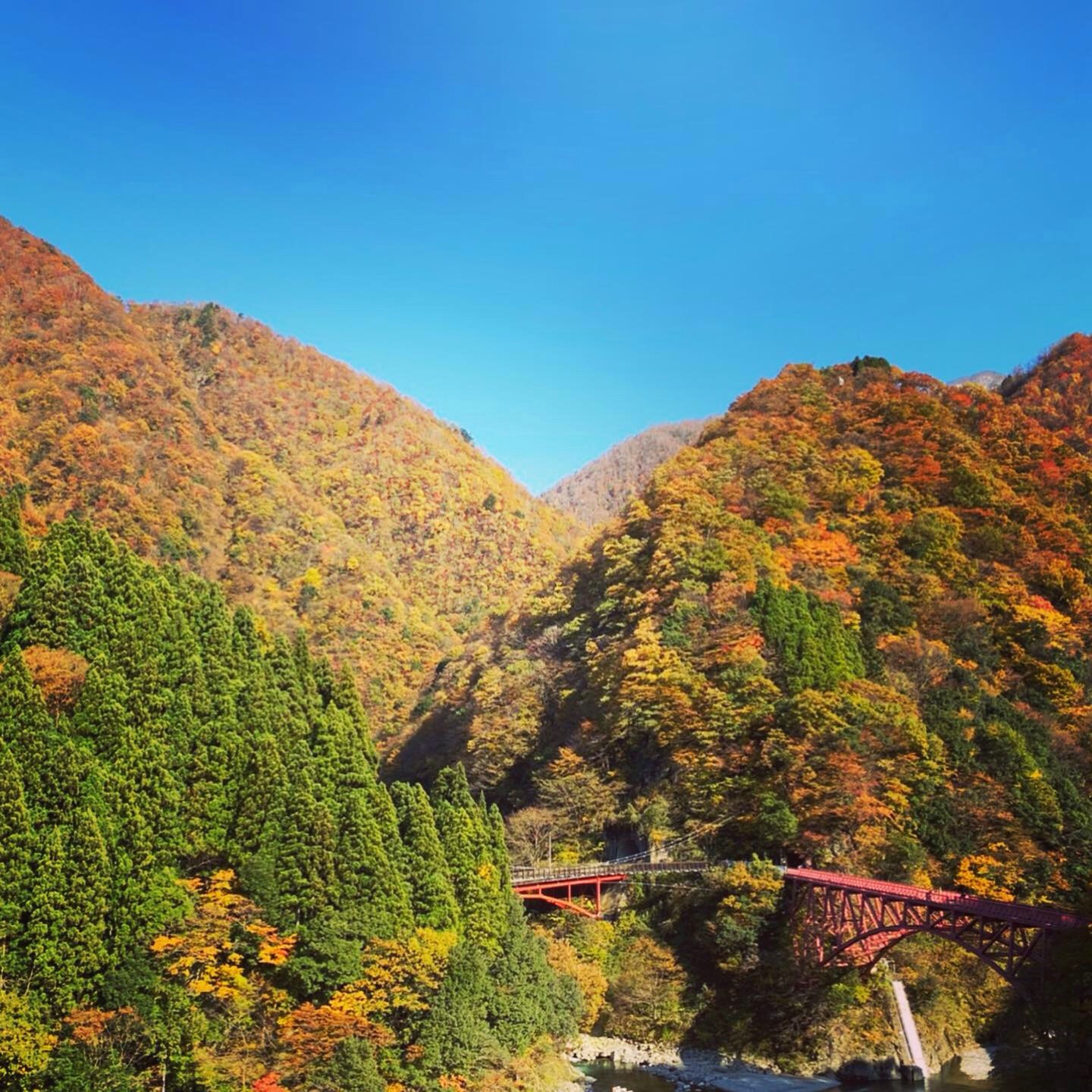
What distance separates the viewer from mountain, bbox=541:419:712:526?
164m

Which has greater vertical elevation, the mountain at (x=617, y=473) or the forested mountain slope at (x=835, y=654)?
the mountain at (x=617, y=473)

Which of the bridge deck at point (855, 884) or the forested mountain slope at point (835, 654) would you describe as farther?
the forested mountain slope at point (835, 654)

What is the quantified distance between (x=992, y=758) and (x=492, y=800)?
85.5 ft

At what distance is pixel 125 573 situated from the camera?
27.7m

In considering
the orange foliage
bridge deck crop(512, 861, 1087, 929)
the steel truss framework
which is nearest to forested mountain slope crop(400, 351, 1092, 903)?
bridge deck crop(512, 861, 1087, 929)

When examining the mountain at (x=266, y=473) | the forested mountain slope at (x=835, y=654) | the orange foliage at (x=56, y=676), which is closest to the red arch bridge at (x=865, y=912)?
the forested mountain slope at (x=835, y=654)

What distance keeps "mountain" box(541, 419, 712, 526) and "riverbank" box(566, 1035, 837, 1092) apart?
123709 mm

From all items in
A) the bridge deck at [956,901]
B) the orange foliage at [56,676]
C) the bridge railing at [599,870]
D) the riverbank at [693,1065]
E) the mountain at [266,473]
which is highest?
the mountain at [266,473]

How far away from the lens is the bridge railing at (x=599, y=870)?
33.8m

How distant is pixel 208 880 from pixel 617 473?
156798mm

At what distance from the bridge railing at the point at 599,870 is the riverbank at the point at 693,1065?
551 cm

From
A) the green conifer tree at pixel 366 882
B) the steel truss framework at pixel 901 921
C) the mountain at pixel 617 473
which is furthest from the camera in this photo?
the mountain at pixel 617 473

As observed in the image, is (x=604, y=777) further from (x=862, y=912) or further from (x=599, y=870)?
(x=862, y=912)

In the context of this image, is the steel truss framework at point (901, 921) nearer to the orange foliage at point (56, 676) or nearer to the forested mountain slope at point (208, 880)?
the forested mountain slope at point (208, 880)
